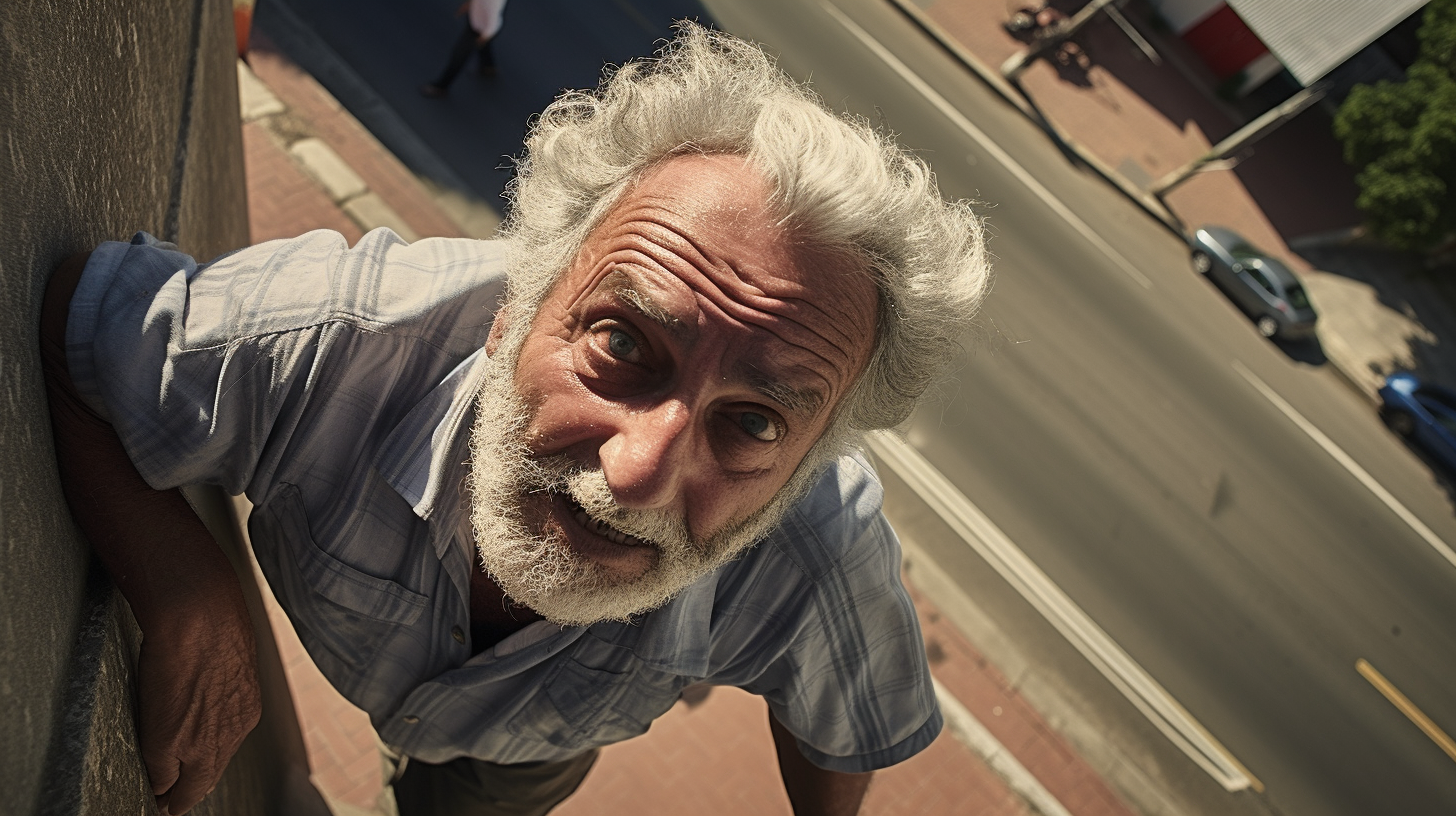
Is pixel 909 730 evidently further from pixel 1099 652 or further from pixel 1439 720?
pixel 1439 720

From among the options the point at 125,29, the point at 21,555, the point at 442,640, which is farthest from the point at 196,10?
the point at 21,555

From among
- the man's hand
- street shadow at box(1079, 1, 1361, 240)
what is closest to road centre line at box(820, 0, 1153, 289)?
street shadow at box(1079, 1, 1361, 240)

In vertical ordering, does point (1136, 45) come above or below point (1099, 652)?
above

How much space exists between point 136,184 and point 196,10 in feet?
5.61

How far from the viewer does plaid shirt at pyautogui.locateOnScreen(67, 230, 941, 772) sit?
5.85ft

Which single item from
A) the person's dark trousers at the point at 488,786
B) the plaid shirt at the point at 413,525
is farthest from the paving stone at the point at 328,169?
the plaid shirt at the point at 413,525

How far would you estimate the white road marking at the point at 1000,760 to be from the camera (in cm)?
622

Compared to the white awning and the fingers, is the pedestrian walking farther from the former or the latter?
the white awning

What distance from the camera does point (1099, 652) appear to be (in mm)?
7938

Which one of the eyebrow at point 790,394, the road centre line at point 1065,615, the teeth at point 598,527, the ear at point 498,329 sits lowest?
the road centre line at point 1065,615

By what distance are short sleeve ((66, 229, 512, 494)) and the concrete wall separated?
0.36ft

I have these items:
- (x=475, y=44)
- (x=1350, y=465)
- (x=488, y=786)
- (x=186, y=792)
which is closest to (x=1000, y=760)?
(x=488, y=786)

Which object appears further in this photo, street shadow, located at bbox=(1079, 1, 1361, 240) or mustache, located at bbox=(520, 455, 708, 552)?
street shadow, located at bbox=(1079, 1, 1361, 240)

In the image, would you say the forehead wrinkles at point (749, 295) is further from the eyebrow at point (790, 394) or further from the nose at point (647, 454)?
the nose at point (647, 454)
